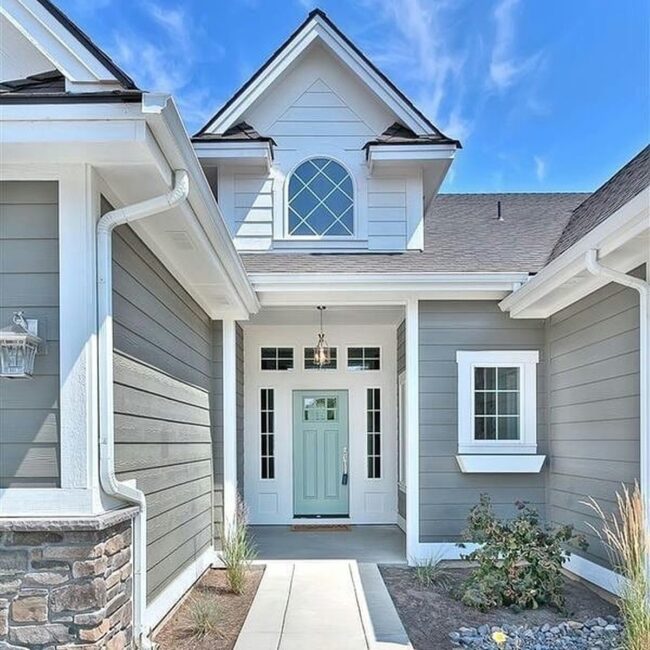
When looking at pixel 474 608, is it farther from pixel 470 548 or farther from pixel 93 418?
pixel 93 418

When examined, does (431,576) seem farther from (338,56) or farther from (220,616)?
(338,56)

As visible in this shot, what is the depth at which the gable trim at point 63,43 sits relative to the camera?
3.29m

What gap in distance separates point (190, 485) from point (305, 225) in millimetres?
3255

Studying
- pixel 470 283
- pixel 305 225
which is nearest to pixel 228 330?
pixel 305 225

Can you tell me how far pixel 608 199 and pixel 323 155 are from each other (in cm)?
307

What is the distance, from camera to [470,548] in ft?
20.5

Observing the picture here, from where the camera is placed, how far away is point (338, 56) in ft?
24.1

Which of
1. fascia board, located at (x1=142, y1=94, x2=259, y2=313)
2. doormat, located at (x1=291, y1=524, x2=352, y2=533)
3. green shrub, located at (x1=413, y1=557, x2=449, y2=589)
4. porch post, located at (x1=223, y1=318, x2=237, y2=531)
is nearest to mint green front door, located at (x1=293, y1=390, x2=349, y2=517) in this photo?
doormat, located at (x1=291, y1=524, x2=352, y2=533)

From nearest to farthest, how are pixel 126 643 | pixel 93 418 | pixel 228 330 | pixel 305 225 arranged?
pixel 93 418, pixel 126 643, pixel 228 330, pixel 305 225

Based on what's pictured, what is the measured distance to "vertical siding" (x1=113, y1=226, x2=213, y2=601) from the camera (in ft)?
12.0

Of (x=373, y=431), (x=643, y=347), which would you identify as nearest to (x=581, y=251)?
(x=643, y=347)

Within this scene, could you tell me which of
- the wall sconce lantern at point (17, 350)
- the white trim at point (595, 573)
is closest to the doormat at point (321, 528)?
the white trim at point (595, 573)

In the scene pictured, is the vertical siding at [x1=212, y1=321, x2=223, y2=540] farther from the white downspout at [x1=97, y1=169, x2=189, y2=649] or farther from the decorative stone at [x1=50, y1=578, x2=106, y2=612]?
the decorative stone at [x1=50, y1=578, x2=106, y2=612]

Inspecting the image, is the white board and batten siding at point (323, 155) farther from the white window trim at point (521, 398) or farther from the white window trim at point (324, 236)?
the white window trim at point (521, 398)
